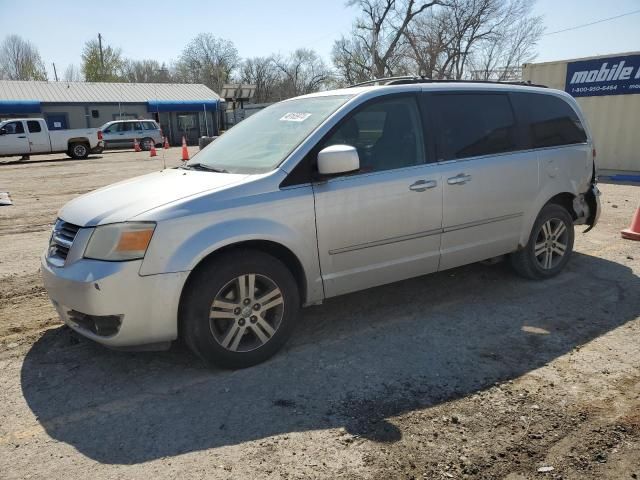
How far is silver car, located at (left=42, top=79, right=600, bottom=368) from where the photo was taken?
3146 millimetres

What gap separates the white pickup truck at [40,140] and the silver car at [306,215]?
22389mm

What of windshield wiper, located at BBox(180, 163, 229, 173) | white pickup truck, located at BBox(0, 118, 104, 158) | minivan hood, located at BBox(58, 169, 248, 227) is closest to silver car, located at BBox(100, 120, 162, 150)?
white pickup truck, located at BBox(0, 118, 104, 158)

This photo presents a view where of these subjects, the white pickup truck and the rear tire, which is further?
the rear tire

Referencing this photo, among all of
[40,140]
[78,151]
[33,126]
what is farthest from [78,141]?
[33,126]

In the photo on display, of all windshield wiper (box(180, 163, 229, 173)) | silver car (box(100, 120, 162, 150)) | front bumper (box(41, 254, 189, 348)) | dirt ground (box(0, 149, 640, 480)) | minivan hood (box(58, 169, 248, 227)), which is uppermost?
silver car (box(100, 120, 162, 150))

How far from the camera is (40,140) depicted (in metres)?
23.3

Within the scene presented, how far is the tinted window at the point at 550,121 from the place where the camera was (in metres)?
4.90

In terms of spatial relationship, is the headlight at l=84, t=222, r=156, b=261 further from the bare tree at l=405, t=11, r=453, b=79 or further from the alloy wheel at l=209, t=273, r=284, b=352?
the bare tree at l=405, t=11, r=453, b=79

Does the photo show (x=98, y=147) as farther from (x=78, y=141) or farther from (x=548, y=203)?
(x=548, y=203)

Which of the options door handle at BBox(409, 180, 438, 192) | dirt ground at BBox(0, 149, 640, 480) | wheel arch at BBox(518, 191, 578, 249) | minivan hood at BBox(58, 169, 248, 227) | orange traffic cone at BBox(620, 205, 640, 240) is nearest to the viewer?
dirt ground at BBox(0, 149, 640, 480)

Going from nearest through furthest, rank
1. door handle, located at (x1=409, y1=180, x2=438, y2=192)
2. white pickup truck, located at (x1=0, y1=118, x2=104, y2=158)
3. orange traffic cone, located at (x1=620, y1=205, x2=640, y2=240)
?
door handle, located at (x1=409, y1=180, x2=438, y2=192) → orange traffic cone, located at (x1=620, y1=205, x2=640, y2=240) → white pickup truck, located at (x1=0, y1=118, x2=104, y2=158)

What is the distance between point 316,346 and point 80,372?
1659mm

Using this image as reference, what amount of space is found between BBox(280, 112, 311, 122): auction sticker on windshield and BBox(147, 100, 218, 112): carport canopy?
38.0m

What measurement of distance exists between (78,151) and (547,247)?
2424cm
